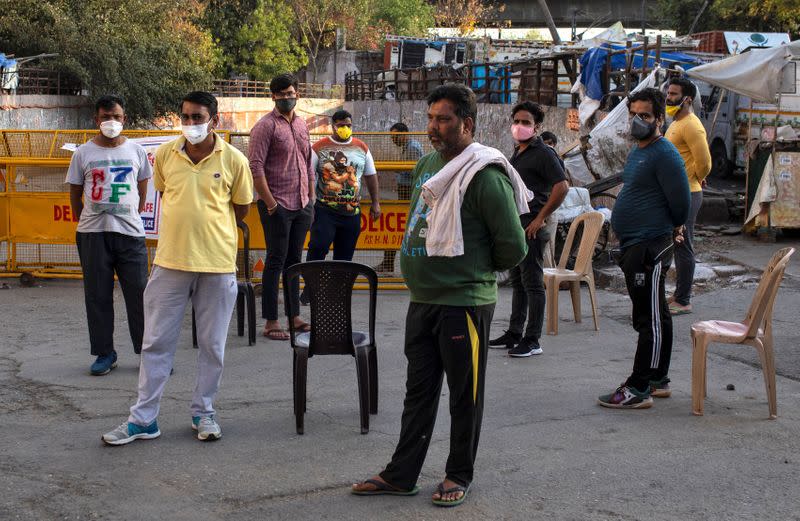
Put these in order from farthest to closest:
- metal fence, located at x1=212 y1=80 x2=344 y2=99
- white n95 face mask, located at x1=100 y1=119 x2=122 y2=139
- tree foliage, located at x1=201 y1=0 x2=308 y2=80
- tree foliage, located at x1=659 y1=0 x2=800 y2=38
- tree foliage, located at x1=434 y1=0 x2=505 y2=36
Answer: tree foliage, located at x1=434 y1=0 x2=505 y2=36 → tree foliage, located at x1=201 y1=0 x2=308 y2=80 → metal fence, located at x1=212 y1=80 x2=344 y2=99 → tree foliage, located at x1=659 y1=0 x2=800 y2=38 → white n95 face mask, located at x1=100 y1=119 x2=122 y2=139

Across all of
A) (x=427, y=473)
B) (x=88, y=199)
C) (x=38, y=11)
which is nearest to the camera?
(x=427, y=473)

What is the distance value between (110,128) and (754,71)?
37.9 feet

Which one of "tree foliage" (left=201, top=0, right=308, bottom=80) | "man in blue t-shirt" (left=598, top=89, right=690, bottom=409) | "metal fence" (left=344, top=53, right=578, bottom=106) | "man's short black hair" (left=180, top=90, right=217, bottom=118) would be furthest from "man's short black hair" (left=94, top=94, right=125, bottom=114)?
"tree foliage" (left=201, top=0, right=308, bottom=80)

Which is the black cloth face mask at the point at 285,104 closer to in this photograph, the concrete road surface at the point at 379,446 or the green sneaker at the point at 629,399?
the concrete road surface at the point at 379,446

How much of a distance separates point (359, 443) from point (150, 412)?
115 cm

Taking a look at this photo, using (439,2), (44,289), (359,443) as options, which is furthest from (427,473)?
(439,2)

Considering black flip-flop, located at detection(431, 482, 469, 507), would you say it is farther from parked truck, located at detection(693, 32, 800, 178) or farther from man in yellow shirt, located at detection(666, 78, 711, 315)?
parked truck, located at detection(693, 32, 800, 178)

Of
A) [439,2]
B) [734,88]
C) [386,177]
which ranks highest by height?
[439,2]

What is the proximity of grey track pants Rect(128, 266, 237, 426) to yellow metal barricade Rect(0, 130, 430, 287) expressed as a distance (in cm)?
540

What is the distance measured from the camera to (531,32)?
61156mm

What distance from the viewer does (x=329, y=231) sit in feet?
29.3

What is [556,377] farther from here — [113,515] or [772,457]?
[113,515]

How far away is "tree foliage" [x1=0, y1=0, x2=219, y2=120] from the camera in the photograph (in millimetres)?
34156

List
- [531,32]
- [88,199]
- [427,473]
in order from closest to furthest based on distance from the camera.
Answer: [427,473]
[88,199]
[531,32]
